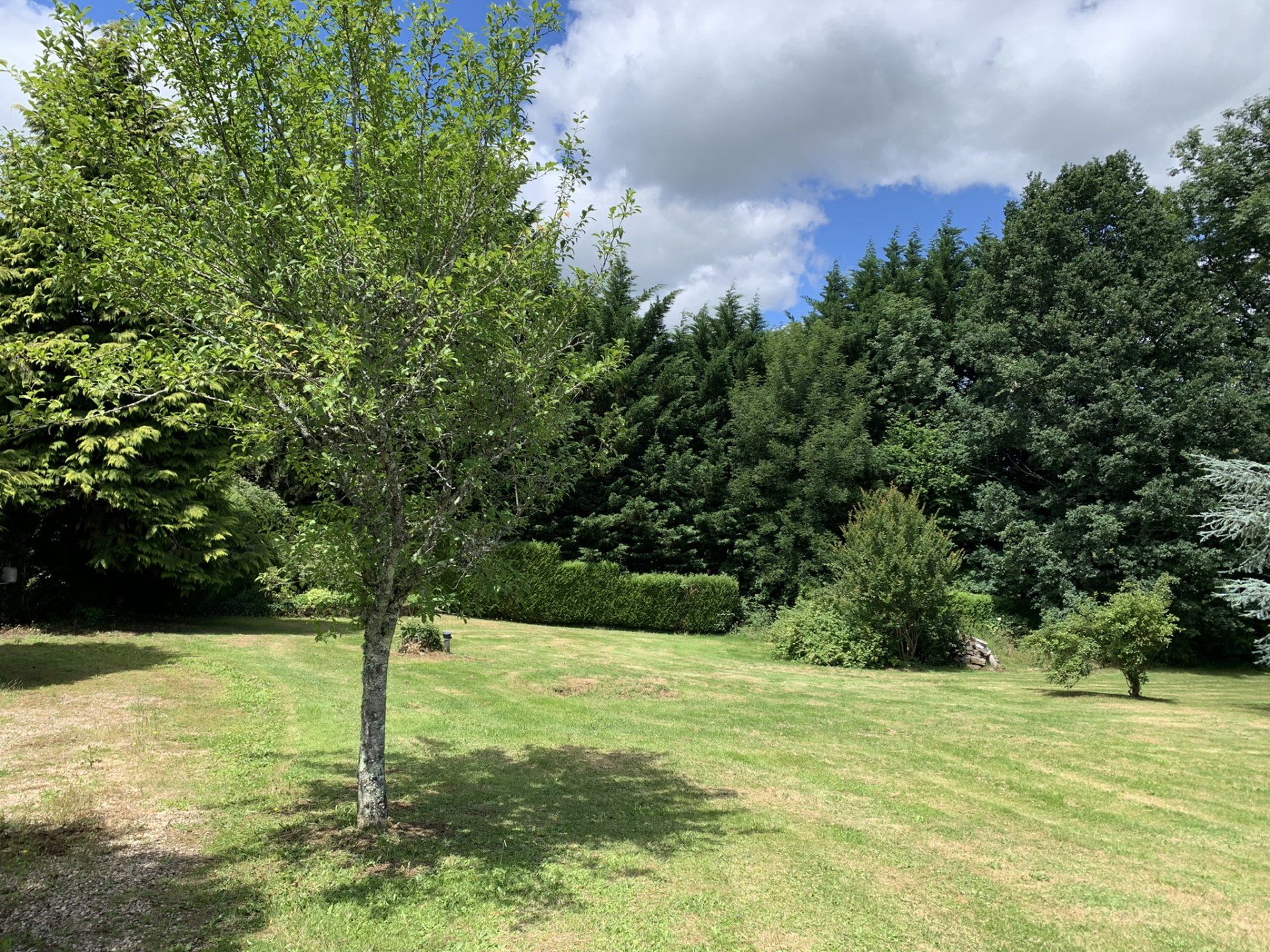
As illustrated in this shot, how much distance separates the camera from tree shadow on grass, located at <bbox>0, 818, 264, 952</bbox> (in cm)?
362

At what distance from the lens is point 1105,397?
840 inches

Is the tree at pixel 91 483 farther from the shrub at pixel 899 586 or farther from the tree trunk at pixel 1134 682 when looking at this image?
the tree trunk at pixel 1134 682

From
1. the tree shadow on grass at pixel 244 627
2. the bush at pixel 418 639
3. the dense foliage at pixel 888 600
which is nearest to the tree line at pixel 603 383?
the tree shadow on grass at pixel 244 627

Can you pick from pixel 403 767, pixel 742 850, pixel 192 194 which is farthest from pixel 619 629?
pixel 192 194

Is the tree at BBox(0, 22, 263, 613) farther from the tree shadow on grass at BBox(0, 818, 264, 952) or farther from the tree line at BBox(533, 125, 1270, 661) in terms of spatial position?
the tree line at BBox(533, 125, 1270, 661)

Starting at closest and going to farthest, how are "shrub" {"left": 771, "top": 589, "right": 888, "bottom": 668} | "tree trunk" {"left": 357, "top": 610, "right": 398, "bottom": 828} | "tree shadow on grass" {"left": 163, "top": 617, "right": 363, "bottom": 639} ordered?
"tree trunk" {"left": 357, "top": 610, "right": 398, "bottom": 828} < "tree shadow on grass" {"left": 163, "top": 617, "right": 363, "bottom": 639} < "shrub" {"left": 771, "top": 589, "right": 888, "bottom": 668}

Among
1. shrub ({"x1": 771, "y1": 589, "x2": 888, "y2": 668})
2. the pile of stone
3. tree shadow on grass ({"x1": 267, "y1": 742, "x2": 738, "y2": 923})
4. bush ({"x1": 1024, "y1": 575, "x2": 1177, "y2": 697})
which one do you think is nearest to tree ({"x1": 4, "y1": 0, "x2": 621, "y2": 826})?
tree shadow on grass ({"x1": 267, "y1": 742, "x2": 738, "y2": 923})

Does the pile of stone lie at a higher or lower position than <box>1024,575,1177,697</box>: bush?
lower

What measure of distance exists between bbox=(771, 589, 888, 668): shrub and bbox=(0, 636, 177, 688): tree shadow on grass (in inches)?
530

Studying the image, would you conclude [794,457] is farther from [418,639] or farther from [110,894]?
[110,894]

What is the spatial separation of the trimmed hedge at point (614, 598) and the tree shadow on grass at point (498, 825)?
15674mm

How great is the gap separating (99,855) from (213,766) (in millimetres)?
2052

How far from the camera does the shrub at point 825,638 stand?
57.0ft

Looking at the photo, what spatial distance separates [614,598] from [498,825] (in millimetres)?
18710
